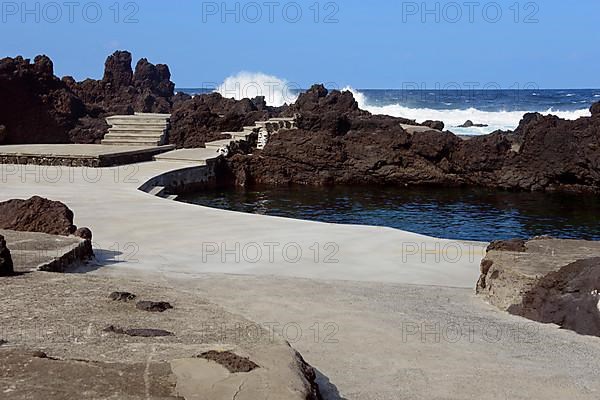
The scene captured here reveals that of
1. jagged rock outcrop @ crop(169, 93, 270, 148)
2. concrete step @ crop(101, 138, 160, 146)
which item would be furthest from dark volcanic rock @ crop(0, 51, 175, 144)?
jagged rock outcrop @ crop(169, 93, 270, 148)

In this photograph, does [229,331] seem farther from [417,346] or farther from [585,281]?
[585,281]

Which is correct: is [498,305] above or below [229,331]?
below

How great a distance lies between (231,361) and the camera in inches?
125

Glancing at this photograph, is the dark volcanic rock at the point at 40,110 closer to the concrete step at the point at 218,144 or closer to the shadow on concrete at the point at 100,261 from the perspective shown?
the concrete step at the point at 218,144

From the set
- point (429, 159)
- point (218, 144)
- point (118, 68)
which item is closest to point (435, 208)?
point (429, 159)

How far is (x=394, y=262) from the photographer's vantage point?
769cm

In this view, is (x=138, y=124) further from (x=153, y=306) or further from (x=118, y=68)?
(x=118, y=68)

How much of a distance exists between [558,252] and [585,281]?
3.96ft

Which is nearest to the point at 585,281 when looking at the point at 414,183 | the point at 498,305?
the point at 498,305

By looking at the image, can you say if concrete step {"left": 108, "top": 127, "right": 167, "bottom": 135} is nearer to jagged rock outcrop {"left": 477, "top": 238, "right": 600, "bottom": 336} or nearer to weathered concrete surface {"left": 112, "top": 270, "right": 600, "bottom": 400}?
weathered concrete surface {"left": 112, "top": 270, "right": 600, "bottom": 400}

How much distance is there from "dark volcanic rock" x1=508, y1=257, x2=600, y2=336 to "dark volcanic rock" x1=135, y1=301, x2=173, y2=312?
264 cm

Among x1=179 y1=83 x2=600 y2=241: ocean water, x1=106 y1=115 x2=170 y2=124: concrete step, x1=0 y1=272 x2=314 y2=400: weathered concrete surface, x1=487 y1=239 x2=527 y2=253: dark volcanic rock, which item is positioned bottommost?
x1=179 y1=83 x2=600 y2=241: ocean water

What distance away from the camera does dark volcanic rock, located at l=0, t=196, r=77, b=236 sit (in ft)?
23.6

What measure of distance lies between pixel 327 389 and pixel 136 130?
18.4 m
